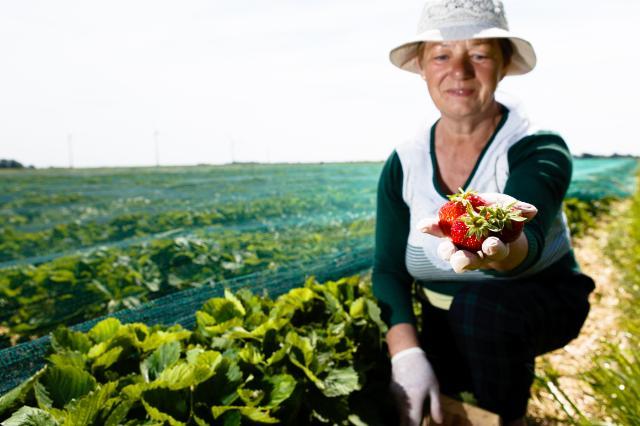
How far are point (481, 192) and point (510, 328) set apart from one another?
458 mm

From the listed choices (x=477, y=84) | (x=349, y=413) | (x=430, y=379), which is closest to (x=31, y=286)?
(x=349, y=413)

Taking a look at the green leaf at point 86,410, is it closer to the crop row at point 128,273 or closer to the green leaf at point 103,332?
the green leaf at point 103,332

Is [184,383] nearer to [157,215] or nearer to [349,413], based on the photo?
[349,413]

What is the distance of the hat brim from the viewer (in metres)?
1.66

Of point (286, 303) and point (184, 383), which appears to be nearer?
point (184, 383)

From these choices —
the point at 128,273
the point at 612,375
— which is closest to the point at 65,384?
the point at 128,273

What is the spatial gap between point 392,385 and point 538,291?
60 cm

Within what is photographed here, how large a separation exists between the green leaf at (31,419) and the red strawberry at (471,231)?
1.00 metres

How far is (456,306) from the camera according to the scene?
72.9 inches

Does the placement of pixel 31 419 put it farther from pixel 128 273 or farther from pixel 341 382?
pixel 128 273

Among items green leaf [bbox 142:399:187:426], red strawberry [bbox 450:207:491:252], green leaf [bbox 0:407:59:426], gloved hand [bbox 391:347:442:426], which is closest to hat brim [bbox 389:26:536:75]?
red strawberry [bbox 450:207:491:252]

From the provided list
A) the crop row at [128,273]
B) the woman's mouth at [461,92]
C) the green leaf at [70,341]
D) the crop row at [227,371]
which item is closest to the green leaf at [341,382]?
the crop row at [227,371]

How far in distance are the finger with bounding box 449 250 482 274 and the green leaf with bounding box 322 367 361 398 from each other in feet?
2.92

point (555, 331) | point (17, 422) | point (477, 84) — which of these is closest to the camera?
point (17, 422)
